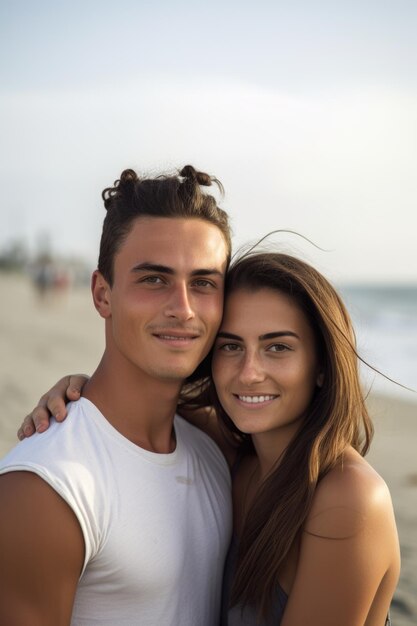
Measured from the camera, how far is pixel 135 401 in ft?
10.9

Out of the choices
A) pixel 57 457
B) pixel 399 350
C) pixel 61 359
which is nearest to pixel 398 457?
pixel 57 457

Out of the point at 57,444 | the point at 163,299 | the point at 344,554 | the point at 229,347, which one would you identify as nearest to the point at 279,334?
the point at 229,347

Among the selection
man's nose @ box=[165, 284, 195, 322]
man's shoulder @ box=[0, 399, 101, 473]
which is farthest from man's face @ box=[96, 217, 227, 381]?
man's shoulder @ box=[0, 399, 101, 473]

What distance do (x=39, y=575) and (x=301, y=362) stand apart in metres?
1.50

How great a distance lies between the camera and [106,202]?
144 inches

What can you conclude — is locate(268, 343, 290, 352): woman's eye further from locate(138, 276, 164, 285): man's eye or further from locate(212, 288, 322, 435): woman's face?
locate(138, 276, 164, 285): man's eye

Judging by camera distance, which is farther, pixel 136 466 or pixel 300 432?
pixel 300 432

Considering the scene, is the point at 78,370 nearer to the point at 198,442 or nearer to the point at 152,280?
the point at 198,442

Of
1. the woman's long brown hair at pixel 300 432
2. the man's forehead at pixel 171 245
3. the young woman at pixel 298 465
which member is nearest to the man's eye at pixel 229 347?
the young woman at pixel 298 465

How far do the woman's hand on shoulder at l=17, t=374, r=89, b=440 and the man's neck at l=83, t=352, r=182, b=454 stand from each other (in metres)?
0.07

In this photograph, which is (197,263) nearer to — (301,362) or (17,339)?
(301,362)

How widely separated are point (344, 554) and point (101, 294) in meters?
1.63

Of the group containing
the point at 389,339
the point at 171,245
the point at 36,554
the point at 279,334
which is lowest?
the point at 389,339

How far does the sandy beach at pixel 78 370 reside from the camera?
20.7 ft
